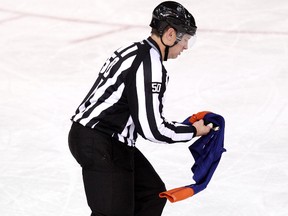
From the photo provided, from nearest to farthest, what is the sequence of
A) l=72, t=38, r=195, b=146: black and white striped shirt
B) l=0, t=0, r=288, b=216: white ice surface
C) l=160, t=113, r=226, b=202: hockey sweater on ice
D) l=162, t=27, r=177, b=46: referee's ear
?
1. l=72, t=38, r=195, b=146: black and white striped shirt
2. l=162, t=27, r=177, b=46: referee's ear
3. l=160, t=113, r=226, b=202: hockey sweater on ice
4. l=0, t=0, r=288, b=216: white ice surface

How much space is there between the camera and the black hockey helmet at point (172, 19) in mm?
2730

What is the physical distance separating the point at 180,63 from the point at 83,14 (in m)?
1.63

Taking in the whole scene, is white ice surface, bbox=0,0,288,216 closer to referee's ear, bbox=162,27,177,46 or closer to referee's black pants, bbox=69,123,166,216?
referee's black pants, bbox=69,123,166,216

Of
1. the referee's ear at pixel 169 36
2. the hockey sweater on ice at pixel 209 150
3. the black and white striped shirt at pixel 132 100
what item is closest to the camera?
the black and white striped shirt at pixel 132 100

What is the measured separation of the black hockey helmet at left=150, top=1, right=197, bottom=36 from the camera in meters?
2.73

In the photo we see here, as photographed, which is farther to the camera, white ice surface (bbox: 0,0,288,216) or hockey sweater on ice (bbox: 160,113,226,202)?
white ice surface (bbox: 0,0,288,216)

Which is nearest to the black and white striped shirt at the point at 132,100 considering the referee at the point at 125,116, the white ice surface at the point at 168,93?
the referee at the point at 125,116

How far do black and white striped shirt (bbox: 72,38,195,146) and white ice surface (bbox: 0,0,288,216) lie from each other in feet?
3.03

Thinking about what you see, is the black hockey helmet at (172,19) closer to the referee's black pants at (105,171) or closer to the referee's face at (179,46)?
the referee's face at (179,46)

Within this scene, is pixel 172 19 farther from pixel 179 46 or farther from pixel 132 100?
pixel 132 100

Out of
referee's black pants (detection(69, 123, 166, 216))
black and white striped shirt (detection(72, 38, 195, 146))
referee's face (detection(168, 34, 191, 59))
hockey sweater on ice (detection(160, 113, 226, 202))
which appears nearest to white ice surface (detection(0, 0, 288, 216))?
hockey sweater on ice (detection(160, 113, 226, 202))

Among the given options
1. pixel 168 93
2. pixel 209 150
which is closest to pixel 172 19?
pixel 209 150

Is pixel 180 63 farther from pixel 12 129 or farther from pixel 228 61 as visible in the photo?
pixel 12 129

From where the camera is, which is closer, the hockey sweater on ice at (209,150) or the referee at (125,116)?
the referee at (125,116)
